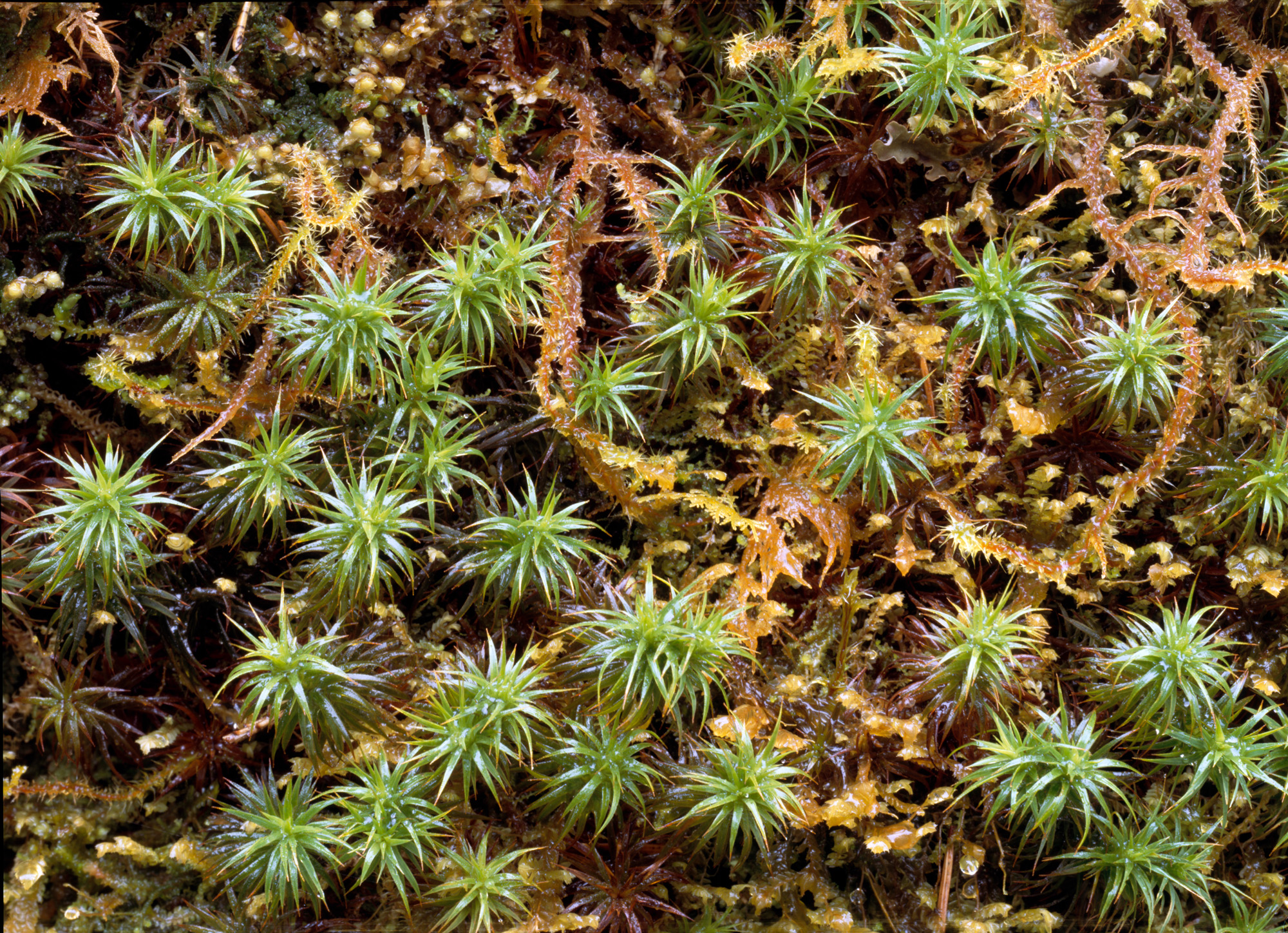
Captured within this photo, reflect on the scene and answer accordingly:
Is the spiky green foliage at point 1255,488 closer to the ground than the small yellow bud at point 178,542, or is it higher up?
closer to the ground

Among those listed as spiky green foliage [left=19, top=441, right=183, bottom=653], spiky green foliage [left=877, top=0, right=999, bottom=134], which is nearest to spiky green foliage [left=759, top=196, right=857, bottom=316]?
spiky green foliage [left=877, top=0, right=999, bottom=134]

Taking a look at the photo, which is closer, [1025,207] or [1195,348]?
[1195,348]

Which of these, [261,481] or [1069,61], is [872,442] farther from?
[261,481]

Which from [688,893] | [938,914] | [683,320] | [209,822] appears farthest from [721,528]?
[209,822]

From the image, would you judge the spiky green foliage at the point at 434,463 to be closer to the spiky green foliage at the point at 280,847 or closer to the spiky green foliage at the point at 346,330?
the spiky green foliage at the point at 346,330

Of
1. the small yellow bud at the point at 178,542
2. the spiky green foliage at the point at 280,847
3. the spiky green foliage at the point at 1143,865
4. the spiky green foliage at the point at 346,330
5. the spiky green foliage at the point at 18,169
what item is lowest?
the spiky green foliage at the point at 1143,865

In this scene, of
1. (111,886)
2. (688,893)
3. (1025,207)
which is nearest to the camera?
(688,893)

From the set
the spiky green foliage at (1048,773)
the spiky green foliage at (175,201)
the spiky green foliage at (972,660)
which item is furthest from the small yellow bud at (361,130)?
the spiky green foliage at (1048,773)

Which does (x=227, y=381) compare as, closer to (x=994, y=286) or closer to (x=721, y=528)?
(x=721, y=528)

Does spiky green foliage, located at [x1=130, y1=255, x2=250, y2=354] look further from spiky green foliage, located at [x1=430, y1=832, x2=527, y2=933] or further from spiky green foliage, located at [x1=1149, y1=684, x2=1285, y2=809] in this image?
spiky green foliage, located at [x1=1149, y1=684, x2=1285, y2=809]
